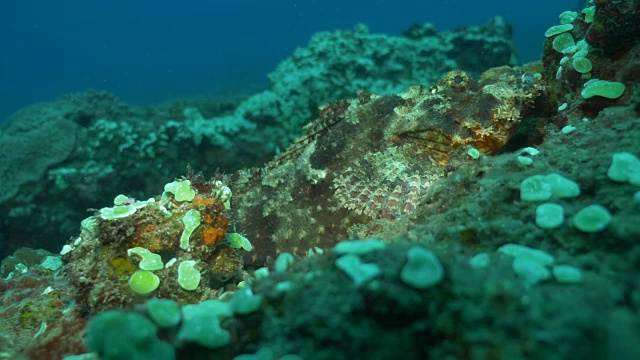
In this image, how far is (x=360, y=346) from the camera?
4.76ft

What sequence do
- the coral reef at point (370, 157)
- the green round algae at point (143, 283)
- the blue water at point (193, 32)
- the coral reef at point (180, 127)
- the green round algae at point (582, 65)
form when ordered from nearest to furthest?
1. the green round algae at point (143, 283)
2. the green round algae at point (582, 65)
3. the coral reef at point (370, 157)
4. the coral reef at point (180, 127)
5. the blue water at point (193, 32)

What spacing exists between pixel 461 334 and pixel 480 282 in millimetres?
214

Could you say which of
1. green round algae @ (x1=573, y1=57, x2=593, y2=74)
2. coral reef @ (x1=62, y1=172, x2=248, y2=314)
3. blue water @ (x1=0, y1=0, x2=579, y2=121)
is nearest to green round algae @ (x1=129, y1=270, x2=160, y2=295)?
coral reef @ (x1=62, y1=172, x2=248, y2=314)

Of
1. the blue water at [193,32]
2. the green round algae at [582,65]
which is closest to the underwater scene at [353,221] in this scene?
the green round algae at [582,65]

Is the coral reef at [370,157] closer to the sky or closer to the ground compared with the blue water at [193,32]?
closer to the ground

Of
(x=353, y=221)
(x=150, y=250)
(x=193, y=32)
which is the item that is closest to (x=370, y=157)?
(x=353, y=221)

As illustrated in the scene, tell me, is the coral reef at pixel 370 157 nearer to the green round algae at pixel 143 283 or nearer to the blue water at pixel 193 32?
the green round algae at pixel 143 283

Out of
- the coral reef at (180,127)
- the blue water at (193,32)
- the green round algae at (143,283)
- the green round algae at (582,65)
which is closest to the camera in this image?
the green round algae at (143,283)

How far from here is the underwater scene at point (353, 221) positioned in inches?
57.9

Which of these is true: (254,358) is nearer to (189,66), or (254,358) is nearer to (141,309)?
(141,309)

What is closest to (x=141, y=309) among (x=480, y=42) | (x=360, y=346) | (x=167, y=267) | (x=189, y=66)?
(x=360, y=346)

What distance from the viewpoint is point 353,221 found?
441 cm

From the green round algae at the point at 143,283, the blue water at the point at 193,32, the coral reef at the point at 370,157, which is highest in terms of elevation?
the blue water at the point at 193,32

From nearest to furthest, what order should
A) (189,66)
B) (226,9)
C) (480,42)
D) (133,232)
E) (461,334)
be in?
(461,334) < (133,232) < (480,42) < (189,66) < (226,9)
